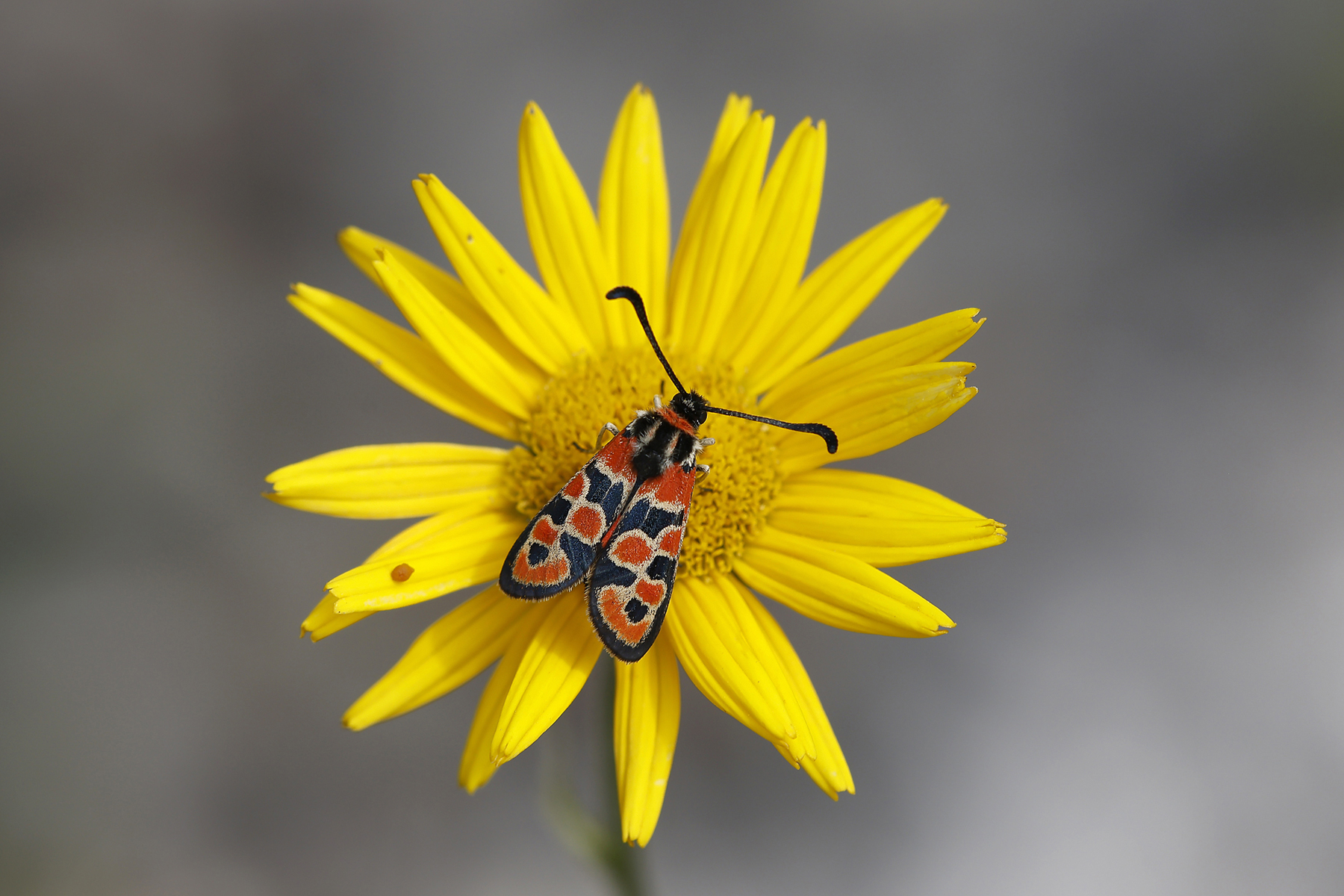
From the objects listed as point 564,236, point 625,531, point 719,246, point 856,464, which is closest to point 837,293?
point 719,246

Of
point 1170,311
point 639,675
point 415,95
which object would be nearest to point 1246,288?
point 1170,311

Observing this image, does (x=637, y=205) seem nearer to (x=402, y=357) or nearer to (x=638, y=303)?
(x=638, y=303)

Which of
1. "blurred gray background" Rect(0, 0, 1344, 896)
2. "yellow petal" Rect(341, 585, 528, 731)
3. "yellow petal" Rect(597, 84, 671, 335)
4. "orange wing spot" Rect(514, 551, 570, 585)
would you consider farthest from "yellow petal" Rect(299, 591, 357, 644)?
"blurred gray background" Rect(0, 0, 1344, 896)


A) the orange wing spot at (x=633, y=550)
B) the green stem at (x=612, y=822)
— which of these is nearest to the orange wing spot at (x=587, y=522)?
the orange wing spot at (x=633, y=550)

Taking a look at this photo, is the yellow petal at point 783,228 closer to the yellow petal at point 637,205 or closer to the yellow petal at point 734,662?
the yellow petal at point 637,205

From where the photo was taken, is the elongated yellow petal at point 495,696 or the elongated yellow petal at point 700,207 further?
the elongated yellow petal at point 700,207

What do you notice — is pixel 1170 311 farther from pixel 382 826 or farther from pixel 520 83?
pixel 382 826
